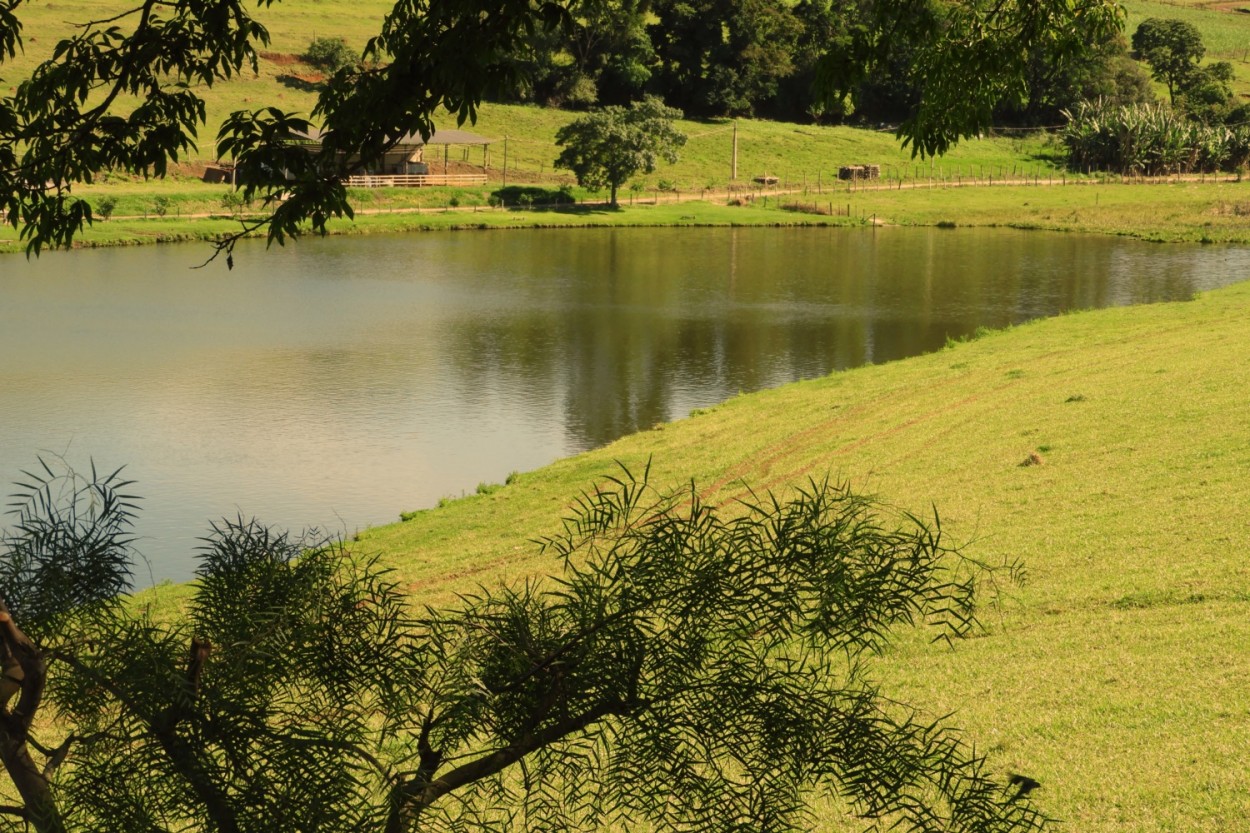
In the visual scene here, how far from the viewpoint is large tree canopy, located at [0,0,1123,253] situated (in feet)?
24.1

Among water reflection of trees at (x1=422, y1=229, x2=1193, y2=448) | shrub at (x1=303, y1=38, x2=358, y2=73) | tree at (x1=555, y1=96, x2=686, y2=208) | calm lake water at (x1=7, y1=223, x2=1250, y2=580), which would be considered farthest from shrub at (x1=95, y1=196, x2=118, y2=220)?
shrub at (x1=303, y1=38, x2=358, y2=73)

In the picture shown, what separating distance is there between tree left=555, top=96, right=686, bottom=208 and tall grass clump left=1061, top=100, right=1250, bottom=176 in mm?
43002

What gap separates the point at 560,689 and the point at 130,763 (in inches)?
64.5

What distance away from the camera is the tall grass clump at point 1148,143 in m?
103

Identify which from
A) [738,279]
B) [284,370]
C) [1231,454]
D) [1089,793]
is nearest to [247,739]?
[1089,793]

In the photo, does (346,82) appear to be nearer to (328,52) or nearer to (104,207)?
(104,207)

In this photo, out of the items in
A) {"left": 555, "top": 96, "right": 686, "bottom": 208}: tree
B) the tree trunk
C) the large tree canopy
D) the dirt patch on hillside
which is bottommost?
the tree trunk

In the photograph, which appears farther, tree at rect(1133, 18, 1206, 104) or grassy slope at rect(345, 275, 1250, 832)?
tree at rect(1133, 18, 1206, 104)

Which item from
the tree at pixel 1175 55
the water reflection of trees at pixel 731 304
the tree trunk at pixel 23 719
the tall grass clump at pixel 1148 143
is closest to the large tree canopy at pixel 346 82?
the tree trunk at pixel 23 719

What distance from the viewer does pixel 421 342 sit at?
35.8 meters

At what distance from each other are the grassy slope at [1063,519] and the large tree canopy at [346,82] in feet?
13.2

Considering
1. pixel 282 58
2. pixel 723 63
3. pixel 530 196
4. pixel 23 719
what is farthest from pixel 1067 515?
pixel 723 63

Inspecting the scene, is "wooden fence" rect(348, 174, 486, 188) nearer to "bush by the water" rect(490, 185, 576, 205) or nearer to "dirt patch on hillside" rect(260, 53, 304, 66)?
"bush by the water" rect(490, 185, 576, 205)

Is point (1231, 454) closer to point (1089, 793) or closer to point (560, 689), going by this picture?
point (1089, 793)
